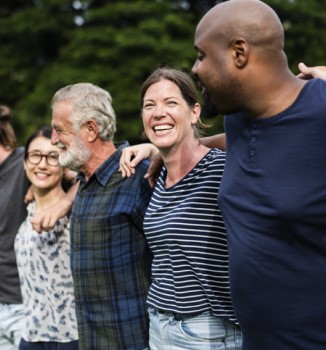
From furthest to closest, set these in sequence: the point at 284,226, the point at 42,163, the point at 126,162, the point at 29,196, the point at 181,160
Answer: the point at 29,196, the point at 42,163, the point at 126,162, the point at 181,160, the point at 284,226

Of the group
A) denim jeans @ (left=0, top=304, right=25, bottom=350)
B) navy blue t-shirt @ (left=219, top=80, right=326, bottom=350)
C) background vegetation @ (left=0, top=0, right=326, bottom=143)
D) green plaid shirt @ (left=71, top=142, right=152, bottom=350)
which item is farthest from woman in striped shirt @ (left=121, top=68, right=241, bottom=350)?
background vegetation @ (left=0, top=0, right=326, bottom=143)

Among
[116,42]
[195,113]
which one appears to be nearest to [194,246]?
[195,113]

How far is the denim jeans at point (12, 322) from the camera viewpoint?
4742mm

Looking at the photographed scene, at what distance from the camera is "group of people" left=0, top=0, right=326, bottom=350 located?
2.32 m

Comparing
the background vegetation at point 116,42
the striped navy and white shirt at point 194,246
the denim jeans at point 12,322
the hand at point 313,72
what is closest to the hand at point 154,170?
the striped navy and white shirt at point 194,246

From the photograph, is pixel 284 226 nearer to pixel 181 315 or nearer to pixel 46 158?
pixel 181 315

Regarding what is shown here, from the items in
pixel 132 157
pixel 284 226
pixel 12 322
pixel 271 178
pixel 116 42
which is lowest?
pixel 12 322

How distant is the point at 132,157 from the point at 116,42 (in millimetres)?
12117

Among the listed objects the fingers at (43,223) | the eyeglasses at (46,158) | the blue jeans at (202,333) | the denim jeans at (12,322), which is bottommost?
the blue jeans at (202,333)

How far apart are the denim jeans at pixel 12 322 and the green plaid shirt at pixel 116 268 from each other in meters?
1.10

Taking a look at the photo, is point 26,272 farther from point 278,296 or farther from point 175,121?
point 278,296

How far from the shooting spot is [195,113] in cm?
352

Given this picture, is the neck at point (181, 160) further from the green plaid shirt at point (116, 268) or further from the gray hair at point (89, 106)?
the gray hair at point (89, 106)

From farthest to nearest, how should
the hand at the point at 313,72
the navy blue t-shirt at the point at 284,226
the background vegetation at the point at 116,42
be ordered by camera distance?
the background vegetation at the point at 116,42 < the hand at the point at 313,72 < the navy blue t-shirt at the point at 284,226
